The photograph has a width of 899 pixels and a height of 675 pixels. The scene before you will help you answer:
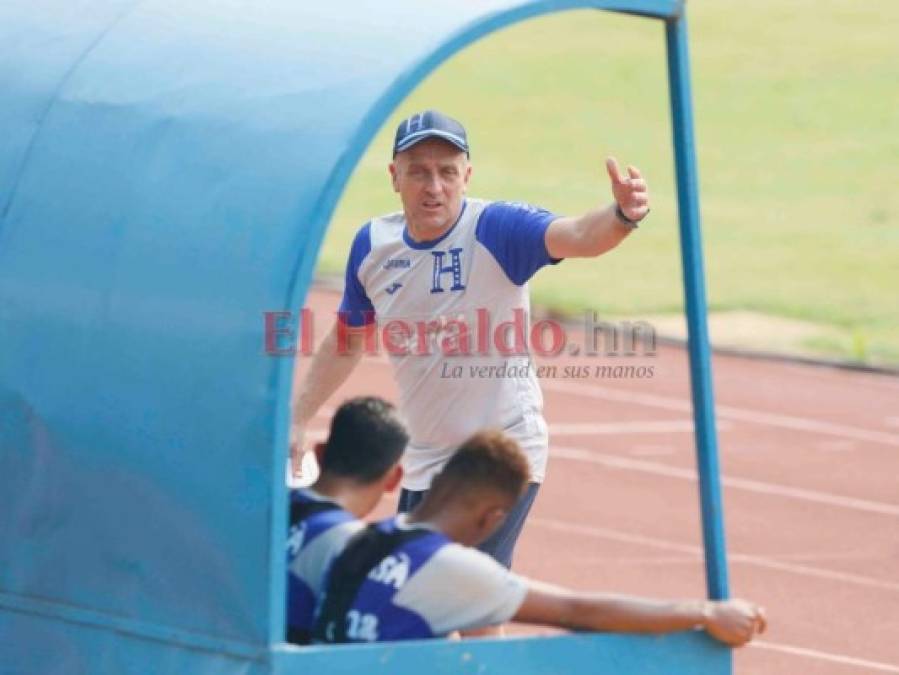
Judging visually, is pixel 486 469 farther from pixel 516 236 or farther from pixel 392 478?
pixel 516 236

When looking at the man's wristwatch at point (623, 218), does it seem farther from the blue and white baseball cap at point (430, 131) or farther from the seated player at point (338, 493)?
the seated player at point (338, 493)

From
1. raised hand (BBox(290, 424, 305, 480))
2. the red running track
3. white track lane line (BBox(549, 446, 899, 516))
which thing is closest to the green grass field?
the red running track

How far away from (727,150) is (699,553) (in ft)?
57.7

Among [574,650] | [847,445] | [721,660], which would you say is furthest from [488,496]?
[847,445]

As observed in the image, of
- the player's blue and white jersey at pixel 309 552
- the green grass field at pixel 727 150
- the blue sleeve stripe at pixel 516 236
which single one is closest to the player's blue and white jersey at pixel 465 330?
the blue sleeve stripe at pixel 516 236

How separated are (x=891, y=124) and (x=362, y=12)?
83.1ft

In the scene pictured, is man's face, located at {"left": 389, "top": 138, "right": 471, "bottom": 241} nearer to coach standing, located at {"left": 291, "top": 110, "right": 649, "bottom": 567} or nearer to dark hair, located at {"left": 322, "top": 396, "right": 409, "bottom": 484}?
coach standing, located at {"left": 291, "top": 110, "right": 649, "bottom": 567}

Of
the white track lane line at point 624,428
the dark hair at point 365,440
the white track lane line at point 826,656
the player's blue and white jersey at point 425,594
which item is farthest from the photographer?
the white track lane line at point 624,428

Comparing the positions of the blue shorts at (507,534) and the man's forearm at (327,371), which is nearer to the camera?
the blue shorts at (507,534)

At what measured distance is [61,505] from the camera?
218 inches

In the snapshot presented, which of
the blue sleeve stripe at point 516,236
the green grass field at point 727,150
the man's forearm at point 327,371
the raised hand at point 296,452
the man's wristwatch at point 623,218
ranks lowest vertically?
the raised hand at point 296,452

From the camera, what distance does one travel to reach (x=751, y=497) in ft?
46.2

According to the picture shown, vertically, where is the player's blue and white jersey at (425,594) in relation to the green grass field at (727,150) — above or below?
below

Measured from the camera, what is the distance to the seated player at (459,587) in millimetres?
5336
